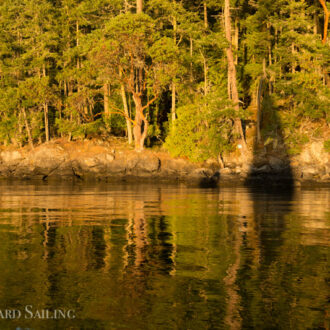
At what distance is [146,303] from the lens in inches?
350

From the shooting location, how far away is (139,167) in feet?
168

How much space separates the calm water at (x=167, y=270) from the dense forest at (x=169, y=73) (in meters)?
29.9

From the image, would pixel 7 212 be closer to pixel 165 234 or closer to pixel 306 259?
pixel 165 234

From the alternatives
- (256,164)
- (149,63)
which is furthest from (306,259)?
(149,63)

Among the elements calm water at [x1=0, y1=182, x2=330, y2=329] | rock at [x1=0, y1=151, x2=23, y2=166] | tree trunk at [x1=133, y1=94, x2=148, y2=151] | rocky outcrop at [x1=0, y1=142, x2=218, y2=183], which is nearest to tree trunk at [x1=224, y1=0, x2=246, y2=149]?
rocky outcrop at [x1=0, y1=142, x2=218, y2=183]

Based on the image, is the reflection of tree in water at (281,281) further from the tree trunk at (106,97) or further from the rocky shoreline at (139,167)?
the tree trunk at (106,97)

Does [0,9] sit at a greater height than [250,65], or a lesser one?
greater

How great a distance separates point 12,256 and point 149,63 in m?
45.1

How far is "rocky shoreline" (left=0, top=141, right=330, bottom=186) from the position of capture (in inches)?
1861

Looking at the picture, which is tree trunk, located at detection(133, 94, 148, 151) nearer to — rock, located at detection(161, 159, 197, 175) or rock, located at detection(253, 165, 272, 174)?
rock, located at detection(161, 159, 197, 175)

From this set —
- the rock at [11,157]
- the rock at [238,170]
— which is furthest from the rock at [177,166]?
the rock at [11,157]

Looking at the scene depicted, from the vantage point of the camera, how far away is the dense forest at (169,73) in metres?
49.2

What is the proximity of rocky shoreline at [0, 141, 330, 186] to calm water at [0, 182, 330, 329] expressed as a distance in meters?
26.5

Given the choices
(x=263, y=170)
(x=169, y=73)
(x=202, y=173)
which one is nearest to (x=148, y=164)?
(x=202, y=173)
